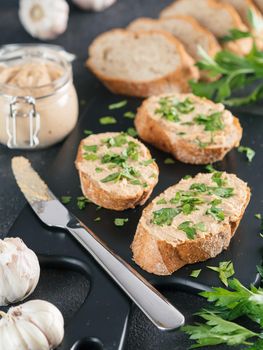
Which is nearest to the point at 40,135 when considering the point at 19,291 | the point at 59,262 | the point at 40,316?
the point at 59,262

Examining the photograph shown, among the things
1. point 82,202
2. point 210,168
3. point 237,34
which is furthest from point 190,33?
point 82,202

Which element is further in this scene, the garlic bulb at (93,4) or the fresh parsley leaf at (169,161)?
the garlic bulb at (93,4)

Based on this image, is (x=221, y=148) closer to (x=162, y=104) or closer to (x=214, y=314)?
(x=162, y=104)

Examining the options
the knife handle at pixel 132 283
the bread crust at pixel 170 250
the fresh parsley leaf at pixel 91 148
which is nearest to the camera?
the knife handle at pixel 132 283

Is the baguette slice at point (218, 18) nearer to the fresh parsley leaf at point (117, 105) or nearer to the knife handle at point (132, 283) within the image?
the fresh parsley leaf at point (117, 105)

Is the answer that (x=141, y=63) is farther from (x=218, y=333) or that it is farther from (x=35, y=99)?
(x=218, y=333)

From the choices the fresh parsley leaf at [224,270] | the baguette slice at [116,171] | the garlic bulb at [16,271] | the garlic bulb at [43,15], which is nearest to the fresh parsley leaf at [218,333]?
the fresh parsley leaf at [224,270]

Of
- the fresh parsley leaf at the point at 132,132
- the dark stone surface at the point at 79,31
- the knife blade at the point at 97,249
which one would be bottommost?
the dark stone surface at the point at 79,31
